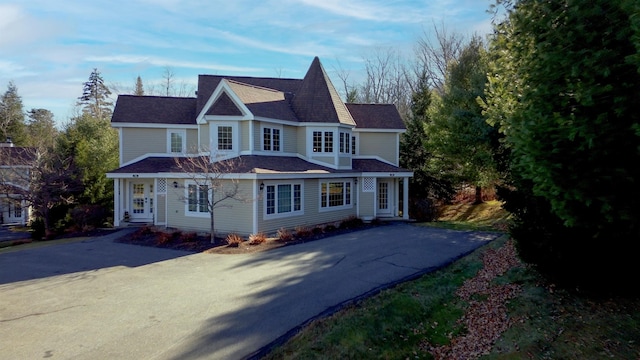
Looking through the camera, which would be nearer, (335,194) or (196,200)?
(196,200)

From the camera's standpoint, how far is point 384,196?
2408cm

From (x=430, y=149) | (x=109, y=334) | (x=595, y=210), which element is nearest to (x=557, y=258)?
(x=595, y=210)

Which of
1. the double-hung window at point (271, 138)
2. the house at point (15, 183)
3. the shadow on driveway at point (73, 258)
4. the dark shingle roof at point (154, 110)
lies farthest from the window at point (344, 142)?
the house at point (15, 183)

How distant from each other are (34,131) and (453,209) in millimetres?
51207

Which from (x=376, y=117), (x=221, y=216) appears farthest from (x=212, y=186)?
(x=376, y=117)

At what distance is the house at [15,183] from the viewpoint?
68.7 ft

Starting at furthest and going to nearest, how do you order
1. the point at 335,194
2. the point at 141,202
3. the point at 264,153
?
the point at 141,202
the point at 335,194
the point at 264,153

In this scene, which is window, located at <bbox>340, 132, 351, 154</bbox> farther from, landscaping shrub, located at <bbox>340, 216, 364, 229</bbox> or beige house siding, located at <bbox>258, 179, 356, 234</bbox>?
landscaping shrub, located at <bbox>340, 216, 364, 229</bbox>

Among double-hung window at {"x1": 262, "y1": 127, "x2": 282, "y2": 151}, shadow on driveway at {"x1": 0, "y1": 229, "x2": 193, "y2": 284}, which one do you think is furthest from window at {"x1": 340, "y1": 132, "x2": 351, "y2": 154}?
shadow on driveway at {"x1": 0, "y1": 229, "x2": 193, "y2": 284}

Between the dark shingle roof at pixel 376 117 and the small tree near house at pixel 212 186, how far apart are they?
32.0 feet

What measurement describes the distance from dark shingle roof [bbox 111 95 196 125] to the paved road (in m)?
9.35

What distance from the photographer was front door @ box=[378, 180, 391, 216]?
78.4 feet

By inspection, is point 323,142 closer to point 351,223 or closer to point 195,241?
point 351,223

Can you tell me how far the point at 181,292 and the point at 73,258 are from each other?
6.82 metres
